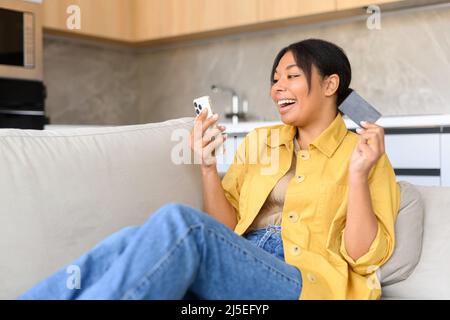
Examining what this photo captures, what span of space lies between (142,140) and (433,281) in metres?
0.86

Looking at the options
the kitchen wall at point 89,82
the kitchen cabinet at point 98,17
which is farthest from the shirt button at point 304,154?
the kitchen wall at point 89,82

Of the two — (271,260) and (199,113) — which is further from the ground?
(199,113)

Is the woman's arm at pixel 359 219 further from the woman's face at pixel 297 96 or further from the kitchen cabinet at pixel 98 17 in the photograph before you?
the kitchen cabinet at pixel 98 17

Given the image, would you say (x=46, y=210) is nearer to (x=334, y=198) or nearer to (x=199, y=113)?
(x=199, y=113)

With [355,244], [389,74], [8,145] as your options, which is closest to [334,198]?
[355,244]

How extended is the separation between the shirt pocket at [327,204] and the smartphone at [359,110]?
0.59 ft

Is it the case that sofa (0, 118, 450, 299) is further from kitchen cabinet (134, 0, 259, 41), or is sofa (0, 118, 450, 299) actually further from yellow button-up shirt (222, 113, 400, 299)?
kitchen cabinet (134, 0, 259, 41)

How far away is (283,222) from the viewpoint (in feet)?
5.10

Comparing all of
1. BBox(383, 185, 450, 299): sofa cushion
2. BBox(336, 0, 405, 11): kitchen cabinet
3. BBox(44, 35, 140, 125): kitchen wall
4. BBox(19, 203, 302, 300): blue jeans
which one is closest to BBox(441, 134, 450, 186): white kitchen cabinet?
BBox(336, 0, 405, 11): kitchen cabinet

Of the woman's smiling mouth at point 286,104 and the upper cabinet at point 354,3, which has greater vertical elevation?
the upper cabinet at point 354,3

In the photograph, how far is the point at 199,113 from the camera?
1.73m

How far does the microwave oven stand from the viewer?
3.11 metres

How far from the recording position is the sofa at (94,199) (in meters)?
1.38
